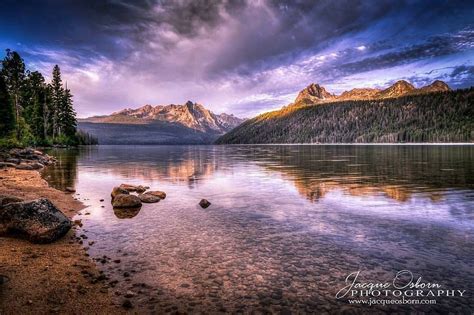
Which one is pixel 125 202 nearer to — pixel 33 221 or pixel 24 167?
pixel 33 221

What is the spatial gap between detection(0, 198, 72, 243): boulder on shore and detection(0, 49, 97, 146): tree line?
59283 mm

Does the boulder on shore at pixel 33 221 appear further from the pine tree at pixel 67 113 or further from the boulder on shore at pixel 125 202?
the pine tree at pixel 67 113

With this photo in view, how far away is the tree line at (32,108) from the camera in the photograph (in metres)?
68.6

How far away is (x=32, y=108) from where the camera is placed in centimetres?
10388

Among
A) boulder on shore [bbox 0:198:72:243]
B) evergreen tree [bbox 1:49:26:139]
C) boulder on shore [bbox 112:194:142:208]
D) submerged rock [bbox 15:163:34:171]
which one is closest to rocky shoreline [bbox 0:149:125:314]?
boulder on shore [bbox 0:198:72:243]

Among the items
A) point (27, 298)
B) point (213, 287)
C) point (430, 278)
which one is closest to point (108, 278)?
point (27, 298)

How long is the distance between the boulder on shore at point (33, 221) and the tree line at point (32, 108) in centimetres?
5928

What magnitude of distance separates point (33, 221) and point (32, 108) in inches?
4350

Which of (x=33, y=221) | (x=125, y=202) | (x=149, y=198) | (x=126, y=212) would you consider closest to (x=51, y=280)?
(x=33, y=221)

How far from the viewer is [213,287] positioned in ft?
31.0

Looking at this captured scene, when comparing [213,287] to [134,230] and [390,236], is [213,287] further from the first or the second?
[390,236]

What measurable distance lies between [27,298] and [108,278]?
85.8 inches

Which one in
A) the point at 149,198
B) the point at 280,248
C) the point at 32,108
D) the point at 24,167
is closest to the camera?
the point at 280,248

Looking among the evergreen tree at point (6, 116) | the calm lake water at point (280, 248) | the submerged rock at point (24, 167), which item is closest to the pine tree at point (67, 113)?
the evergreen tree at point (6, 116)
